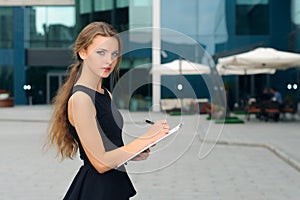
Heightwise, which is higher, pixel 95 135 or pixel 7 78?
pixel 7 78

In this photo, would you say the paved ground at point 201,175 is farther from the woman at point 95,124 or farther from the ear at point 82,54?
the ear at point 82,54

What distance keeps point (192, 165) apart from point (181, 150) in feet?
22.0

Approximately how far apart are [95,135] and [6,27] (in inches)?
1474

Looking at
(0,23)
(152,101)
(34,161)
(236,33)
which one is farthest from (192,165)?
(0,23)

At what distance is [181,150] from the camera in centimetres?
217

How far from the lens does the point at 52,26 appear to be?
36.9 meters

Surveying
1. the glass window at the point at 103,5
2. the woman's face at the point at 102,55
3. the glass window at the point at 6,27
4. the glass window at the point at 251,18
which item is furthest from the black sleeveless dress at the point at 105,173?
the glass window at the point at 6,27

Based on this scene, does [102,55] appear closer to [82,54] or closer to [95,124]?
[82,54]

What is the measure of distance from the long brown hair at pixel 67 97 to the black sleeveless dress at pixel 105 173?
0.07 meters

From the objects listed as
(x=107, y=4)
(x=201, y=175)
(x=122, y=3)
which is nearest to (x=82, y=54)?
(x=201, y=175)

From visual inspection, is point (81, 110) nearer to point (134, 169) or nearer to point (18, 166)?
point (134, 169)

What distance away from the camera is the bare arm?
80.4 inches

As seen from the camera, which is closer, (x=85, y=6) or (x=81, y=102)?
(x=81, y=102)

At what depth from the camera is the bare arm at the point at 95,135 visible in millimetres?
2041
